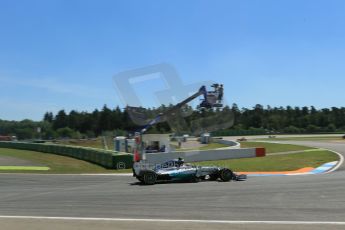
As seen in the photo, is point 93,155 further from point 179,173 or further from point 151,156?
point 179,173

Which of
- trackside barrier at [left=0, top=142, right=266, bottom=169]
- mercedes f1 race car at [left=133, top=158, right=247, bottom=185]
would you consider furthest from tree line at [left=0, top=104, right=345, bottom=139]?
mercedes f1 race car at [left=133, top=158, right=247, bottom=185]

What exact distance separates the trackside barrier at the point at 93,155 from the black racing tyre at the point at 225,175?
39.8 feet

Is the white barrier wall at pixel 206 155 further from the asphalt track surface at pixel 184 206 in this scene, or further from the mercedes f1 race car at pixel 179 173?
the asphalt track surface at pixel 184 206

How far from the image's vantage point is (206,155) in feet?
116

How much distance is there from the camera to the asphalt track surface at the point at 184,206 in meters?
9.59

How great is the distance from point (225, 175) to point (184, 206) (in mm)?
A: 7529

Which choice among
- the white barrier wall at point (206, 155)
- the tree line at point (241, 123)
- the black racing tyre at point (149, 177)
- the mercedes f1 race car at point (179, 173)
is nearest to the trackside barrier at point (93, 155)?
the white barrier wall at point (206, 155)

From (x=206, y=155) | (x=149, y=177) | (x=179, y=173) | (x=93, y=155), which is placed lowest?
(x=149, y=177)

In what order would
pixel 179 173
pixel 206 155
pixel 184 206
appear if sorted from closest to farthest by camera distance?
pixel 184 206 → pixel 179 173 → pixel 206 155

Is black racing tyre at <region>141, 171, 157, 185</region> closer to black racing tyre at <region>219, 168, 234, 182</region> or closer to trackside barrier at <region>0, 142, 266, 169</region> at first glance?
black racing tyre at <region>219, 168, 234, 182</region>

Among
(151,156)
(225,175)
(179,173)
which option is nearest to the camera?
(225,175)

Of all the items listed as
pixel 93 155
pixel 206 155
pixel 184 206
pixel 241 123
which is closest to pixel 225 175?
pixel 184 206

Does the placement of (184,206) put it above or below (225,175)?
below

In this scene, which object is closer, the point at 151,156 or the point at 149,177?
the point at 149,177
